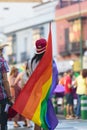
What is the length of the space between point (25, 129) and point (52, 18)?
153 ft

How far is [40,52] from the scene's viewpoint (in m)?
9.38

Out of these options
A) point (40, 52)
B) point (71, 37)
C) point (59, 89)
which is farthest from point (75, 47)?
point (40, 52)

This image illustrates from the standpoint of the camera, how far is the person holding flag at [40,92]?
910 centimetres

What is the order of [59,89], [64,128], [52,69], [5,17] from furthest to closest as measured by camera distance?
[5,17] < [59,89] < [64,128] < [52,69]

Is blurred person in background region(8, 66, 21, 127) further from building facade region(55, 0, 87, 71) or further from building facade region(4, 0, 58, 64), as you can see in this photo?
building facade region(4, 0, 58, 64)

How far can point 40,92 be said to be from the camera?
9266 mm

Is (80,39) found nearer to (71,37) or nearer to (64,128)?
(71,37)

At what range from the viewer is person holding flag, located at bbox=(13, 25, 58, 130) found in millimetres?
9102

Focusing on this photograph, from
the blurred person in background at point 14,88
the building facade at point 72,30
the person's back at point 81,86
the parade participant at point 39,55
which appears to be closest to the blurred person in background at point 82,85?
the person's back at point 81,86

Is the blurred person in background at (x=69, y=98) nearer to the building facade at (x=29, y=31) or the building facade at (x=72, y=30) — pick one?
the building facade at (x=72, y=30)

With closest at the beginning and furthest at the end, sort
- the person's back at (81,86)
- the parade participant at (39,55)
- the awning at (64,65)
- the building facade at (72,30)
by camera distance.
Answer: the parade participant at (39,55) < the person's back at (81,86) < the building facade at (72,30) < the awning at (64,65)

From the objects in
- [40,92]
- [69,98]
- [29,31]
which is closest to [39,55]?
[40,92]

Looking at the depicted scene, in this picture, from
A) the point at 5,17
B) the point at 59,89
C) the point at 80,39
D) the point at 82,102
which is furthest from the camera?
the point at 5,17

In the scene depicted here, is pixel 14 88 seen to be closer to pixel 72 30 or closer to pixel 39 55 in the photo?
pixel 39 55
